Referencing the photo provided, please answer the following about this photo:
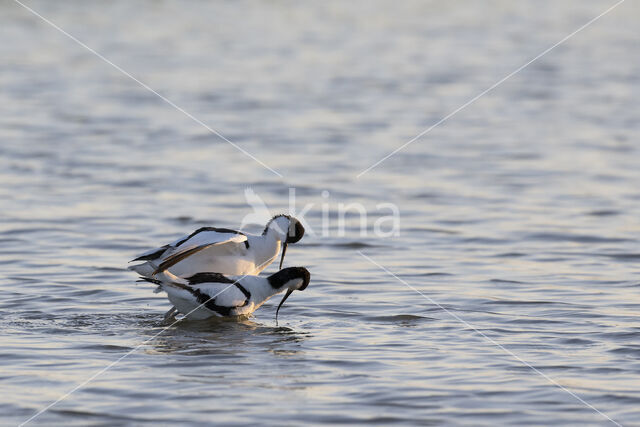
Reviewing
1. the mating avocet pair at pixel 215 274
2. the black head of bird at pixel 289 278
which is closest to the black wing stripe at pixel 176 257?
the mating avocet pair at pixel 215 274

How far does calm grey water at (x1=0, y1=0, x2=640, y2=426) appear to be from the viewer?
27.1 ft

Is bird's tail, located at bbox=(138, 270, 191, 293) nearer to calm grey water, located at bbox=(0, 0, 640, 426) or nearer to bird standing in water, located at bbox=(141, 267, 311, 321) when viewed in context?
bird standing in water, located at bbox=(141, 267, 311, 321)

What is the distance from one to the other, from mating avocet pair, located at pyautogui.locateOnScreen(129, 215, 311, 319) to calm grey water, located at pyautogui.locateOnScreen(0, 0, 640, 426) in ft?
0.71

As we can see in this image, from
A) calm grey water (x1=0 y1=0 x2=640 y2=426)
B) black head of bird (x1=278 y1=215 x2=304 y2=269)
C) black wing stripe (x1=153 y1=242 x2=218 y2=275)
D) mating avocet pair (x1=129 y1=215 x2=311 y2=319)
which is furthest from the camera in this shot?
black head of bird (x1=278 y1=215 x2=304 y2=269)

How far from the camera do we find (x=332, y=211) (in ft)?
49.4

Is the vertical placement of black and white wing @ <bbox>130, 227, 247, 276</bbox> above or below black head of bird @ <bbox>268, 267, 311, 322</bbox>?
above

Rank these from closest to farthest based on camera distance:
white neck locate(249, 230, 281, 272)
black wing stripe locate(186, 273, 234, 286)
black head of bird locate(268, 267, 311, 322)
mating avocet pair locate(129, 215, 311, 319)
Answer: mating avocet pair locate(129, 215, 311, 319) → black wing stripe locate(186, 273, 234, 286) → black head of bird locate(268, 267, 311, 322) → white neck locate(249, 230, 281, 272)

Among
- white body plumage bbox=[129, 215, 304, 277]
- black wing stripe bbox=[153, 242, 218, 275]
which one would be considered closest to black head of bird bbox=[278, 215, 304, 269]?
white body plumage bbox=[129, 215, 304, 277]

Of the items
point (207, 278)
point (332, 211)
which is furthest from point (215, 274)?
point (332, 211)

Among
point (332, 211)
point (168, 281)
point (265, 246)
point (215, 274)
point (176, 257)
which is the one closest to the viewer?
point (176, 257)

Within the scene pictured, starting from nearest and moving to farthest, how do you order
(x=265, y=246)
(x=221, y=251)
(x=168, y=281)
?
(x=168, y=281), (x=221, y=251), (x=265, y=246)

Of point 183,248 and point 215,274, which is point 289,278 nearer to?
point 215,274

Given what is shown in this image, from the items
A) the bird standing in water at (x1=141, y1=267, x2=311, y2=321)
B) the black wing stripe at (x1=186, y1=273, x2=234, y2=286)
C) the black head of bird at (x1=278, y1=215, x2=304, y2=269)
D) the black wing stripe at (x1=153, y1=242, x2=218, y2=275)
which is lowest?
the bird standing in water at (x1=141, y1=267, x2=311, y2=321)

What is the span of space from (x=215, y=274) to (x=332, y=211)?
4.78 m
